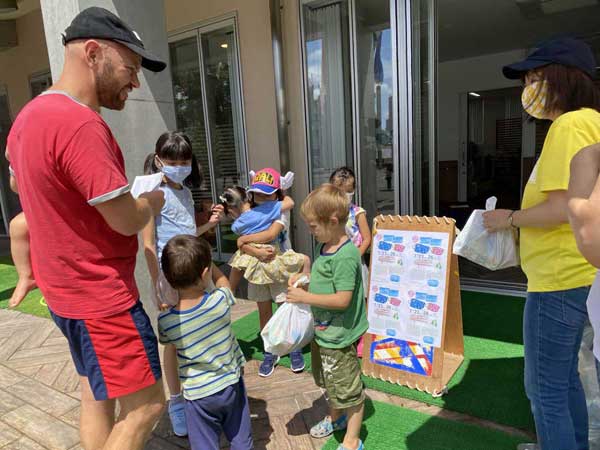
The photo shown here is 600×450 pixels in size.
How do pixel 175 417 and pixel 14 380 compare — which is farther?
pixel 14 380

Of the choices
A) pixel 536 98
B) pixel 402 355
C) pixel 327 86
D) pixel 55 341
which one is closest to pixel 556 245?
pixel 536 98

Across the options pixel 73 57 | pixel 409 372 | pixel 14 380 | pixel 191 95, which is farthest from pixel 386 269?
pixel 191 95

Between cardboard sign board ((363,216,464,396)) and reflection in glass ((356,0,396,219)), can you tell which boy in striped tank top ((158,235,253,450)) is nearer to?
cardboard sign board ((363,216,464,396))

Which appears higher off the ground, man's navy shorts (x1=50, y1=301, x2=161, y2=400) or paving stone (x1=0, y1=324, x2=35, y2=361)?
man's navy shorts (x1=50, y1=301, x2=161, y2=400)

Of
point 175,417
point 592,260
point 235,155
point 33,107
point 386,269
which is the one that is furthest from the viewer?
point 235,155

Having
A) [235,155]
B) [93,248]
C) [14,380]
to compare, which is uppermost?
[235,155]

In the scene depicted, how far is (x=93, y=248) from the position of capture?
1569mm

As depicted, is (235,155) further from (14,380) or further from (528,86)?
(528,86)

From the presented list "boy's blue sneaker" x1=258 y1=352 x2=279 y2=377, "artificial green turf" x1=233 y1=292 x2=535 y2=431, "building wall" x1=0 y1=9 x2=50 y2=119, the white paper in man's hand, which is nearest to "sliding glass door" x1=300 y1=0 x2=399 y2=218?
"artificial green turf" x1=233 y1=292 x2=535 y2=431

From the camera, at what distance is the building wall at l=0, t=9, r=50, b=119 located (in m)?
8.48

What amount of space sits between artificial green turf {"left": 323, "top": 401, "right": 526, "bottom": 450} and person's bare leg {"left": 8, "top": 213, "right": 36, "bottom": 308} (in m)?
1.80

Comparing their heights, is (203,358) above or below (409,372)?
above

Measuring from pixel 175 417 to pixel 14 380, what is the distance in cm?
179

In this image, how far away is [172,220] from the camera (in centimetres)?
253
